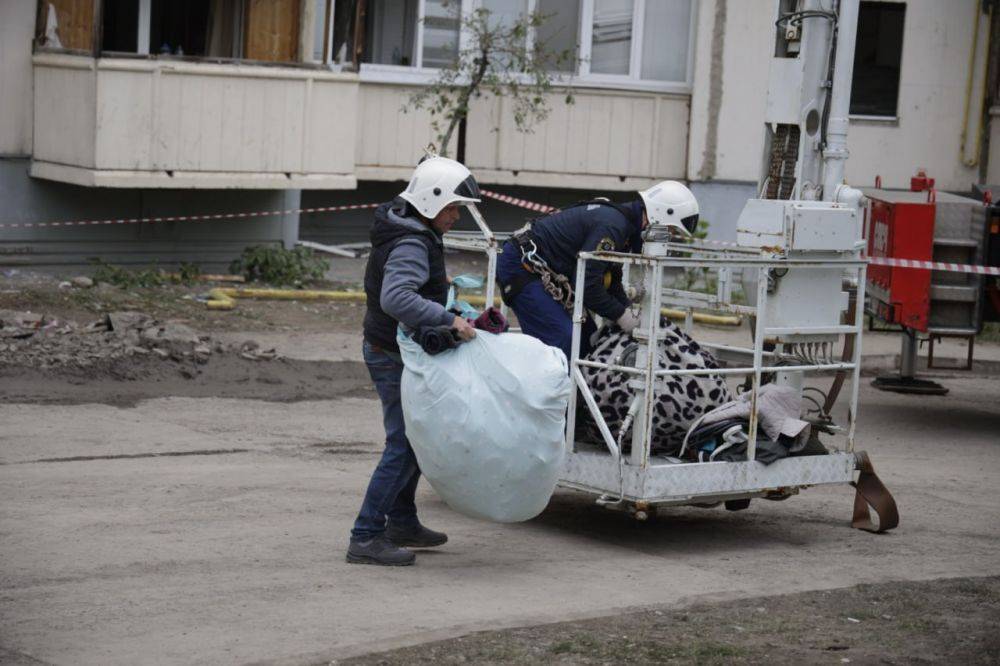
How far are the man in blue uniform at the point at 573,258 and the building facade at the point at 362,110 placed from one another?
8.62m

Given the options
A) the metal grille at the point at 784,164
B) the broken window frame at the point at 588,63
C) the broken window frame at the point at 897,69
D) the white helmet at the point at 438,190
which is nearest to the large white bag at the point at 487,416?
the white helmet at the point at 438,190

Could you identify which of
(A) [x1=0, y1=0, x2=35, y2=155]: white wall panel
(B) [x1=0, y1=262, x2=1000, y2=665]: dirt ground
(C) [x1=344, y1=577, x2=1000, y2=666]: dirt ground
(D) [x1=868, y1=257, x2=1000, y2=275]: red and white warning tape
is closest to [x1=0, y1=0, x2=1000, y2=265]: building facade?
(A) [x1=0, y1=0, x2=35, y2=155]: white wall panel

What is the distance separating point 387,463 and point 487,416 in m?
0.60

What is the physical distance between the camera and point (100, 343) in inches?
455

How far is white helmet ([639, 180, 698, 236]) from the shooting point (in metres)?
7.86

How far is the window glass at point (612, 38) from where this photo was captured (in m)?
19.8

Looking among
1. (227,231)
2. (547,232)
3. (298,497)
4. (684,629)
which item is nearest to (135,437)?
(298,497)

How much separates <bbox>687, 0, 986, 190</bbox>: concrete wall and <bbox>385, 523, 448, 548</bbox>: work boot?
13.2 metres

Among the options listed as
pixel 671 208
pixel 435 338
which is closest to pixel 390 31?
pixel 671 208

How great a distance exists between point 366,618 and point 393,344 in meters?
1.40

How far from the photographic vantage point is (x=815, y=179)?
32.7 feet

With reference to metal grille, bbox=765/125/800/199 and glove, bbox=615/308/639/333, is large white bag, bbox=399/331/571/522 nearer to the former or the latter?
glove, bbox=615/308/639/333

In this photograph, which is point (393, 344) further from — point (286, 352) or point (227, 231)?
point (227, 231)

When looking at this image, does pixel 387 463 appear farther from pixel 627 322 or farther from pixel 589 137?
pixel 589 137
